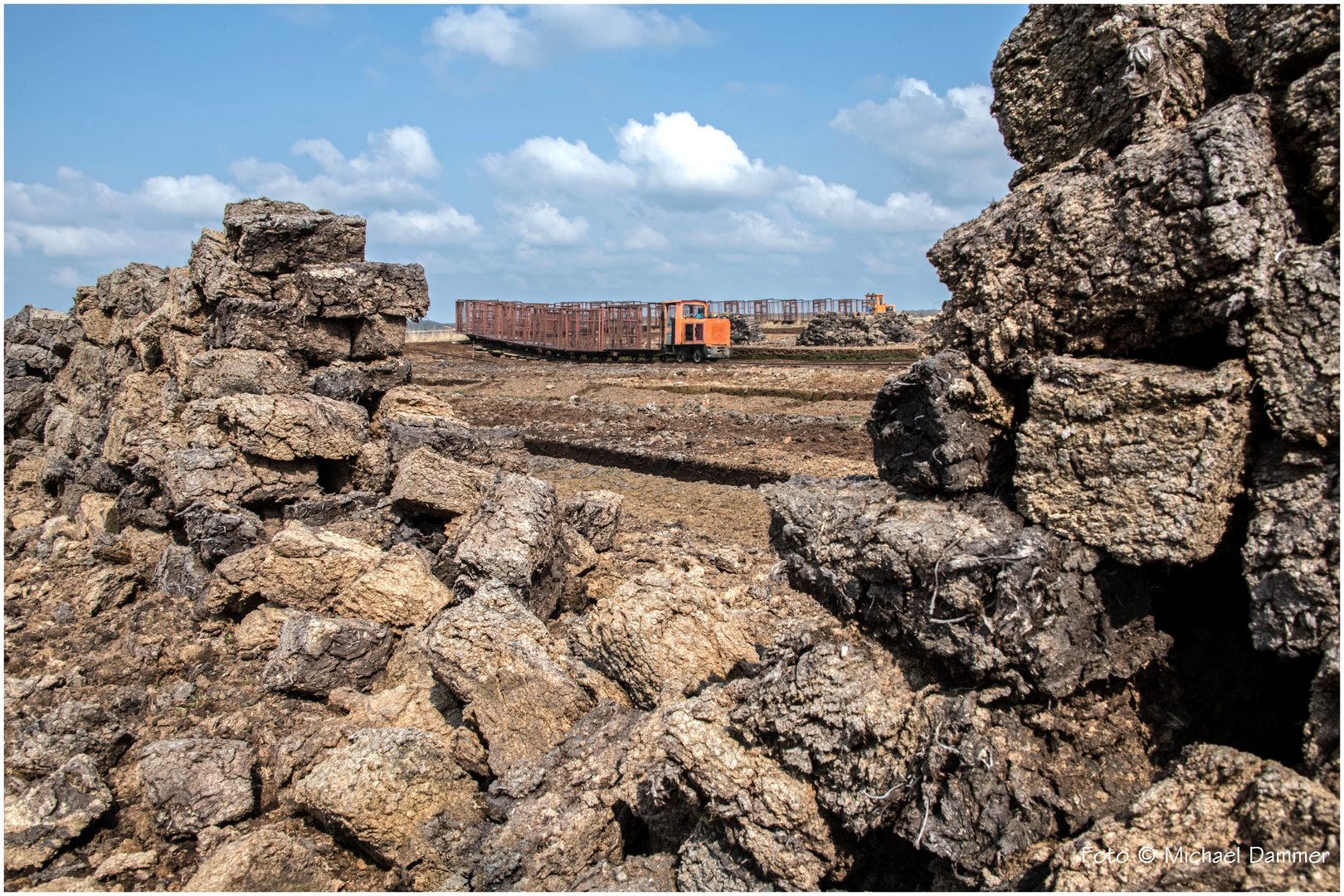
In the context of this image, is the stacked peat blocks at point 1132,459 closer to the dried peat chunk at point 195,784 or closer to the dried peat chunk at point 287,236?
the dried peat chunk at point 195,784

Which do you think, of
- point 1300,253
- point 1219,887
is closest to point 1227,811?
point 1219,887

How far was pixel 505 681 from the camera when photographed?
4.44 m

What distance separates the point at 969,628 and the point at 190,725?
475 cm

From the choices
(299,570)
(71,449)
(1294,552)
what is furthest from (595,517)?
(71,449)

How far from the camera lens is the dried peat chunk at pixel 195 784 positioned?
424cm

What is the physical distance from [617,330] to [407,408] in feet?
89.6

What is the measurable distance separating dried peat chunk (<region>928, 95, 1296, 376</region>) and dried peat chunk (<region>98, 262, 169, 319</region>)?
409 inches

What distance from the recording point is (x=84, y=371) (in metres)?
13.2

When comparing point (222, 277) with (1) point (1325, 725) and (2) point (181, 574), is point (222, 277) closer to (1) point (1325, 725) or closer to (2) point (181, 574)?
(2) point (181, 574)

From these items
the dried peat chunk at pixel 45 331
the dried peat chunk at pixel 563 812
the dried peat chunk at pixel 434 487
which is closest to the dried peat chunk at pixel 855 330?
the dried peat chunk at pixel 45 331

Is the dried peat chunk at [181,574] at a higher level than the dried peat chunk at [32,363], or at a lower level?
lower

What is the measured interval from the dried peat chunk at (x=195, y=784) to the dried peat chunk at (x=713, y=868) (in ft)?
8.48

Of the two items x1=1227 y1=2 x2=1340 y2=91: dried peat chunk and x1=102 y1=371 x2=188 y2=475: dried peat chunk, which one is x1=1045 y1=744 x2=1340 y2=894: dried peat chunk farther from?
x1=102 y1=371 x2=188 y2=475: dried peat chunk

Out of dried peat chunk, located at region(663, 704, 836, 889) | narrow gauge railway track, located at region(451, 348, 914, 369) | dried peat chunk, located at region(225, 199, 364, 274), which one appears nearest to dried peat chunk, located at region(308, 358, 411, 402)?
dried peat chunk, located at region(225, 199, 364, 274)
